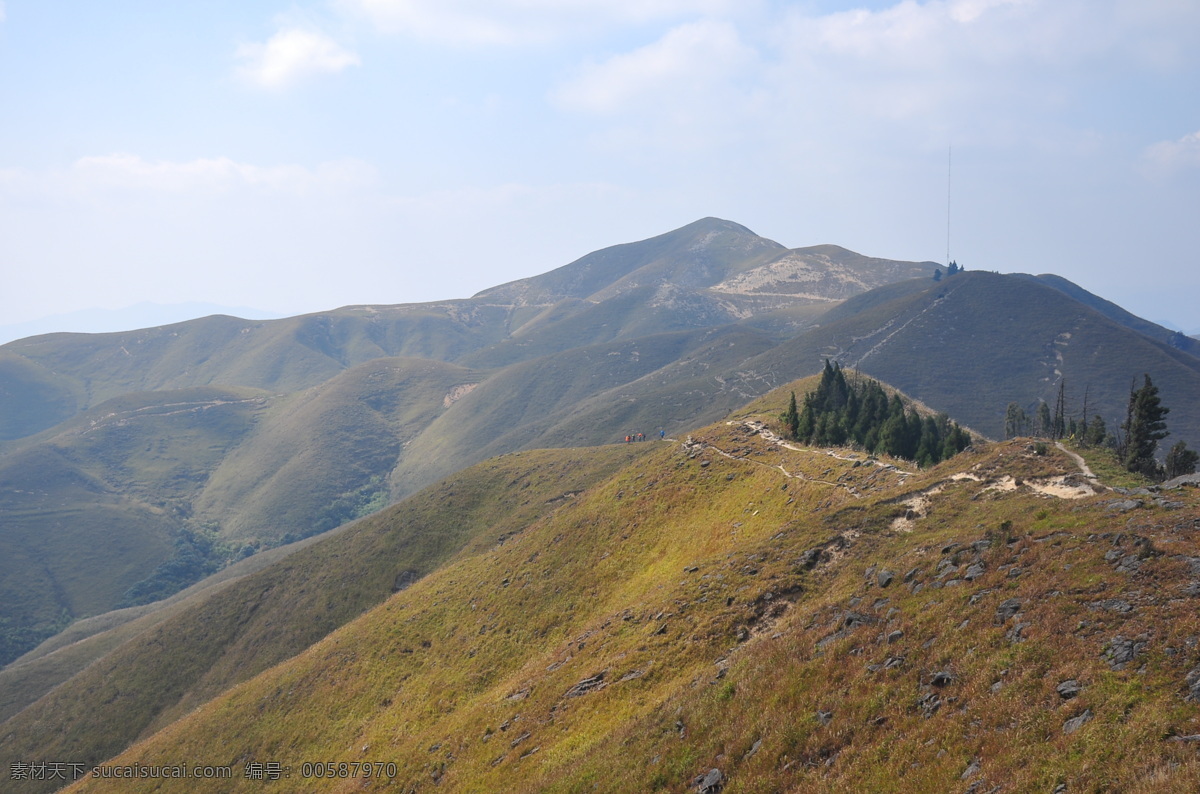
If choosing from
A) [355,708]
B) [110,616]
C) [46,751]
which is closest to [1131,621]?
[355,708]

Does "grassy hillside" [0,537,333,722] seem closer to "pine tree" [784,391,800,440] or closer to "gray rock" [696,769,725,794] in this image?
"pine tree" [784,391,800,440]

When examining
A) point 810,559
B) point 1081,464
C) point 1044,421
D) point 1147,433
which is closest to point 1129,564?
point 810,559

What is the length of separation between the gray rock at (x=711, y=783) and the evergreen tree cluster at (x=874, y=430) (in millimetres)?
50190

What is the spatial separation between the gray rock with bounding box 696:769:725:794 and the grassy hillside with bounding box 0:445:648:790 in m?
64.0

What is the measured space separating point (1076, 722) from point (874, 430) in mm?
59211

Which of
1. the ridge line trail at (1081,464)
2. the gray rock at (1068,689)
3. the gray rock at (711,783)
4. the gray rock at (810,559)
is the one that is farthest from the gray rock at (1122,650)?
the ridge line trail at (1081,464)

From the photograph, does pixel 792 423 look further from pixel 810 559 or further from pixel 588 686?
pixel 588 686

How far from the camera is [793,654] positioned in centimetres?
2477

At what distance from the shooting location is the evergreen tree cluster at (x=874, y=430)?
68.6m

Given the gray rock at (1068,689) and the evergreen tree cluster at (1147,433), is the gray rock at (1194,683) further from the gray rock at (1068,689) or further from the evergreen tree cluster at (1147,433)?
the evergreen tree cluster at (1147,433)

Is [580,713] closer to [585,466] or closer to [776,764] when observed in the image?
[776,764]

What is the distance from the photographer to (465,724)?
39.0 meters

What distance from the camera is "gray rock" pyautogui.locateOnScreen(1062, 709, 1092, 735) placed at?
51.3ft

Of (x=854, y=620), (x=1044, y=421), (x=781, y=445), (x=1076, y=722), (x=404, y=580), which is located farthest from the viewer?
(x=1044, y=421)
